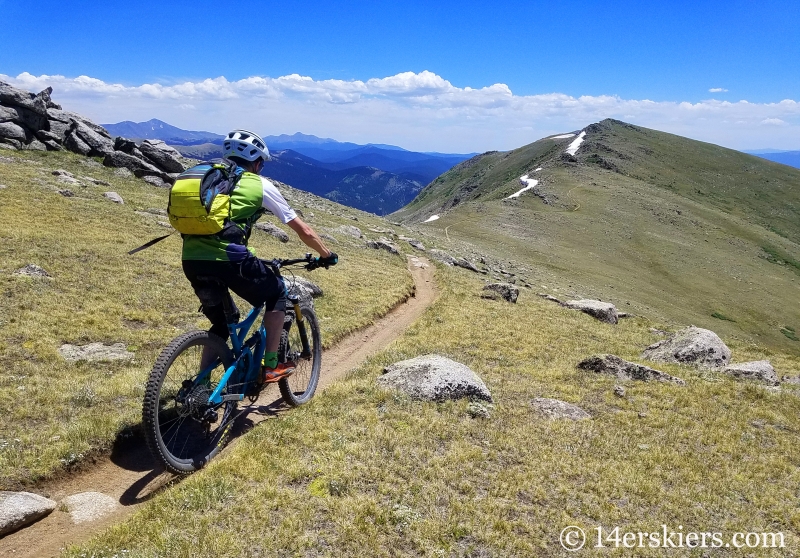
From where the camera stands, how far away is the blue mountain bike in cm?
695

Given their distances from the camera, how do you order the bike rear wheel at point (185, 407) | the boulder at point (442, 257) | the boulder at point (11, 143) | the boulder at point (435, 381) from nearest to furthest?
the bike rear wheel at point (185, 407)
the boulder at point (435, 381)
the boulder at point (11, 143)
the boulder at point (442, 257)

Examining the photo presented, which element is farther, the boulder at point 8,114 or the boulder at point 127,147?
the boulder at point 127,147

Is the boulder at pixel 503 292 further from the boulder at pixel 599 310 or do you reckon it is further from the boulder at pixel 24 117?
the boulder at pixel 24 117

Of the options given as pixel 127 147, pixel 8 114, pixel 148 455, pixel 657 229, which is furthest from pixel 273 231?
pixel 657 229

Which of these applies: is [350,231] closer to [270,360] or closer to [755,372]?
[755,372]

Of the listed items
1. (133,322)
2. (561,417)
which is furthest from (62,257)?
(561,417)

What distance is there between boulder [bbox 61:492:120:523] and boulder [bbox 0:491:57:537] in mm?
229

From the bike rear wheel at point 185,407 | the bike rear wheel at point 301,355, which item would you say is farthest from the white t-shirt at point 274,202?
the bike rear wheel at point 301,355

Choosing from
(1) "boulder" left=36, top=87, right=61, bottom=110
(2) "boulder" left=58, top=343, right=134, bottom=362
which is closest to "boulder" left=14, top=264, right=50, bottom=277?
Answer: (2) "boulder" left=58, top=343, right=134, bottom=362

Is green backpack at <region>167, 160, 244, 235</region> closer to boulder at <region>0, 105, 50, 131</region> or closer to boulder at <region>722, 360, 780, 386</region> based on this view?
boulder at <region>722, 360, 780, 386</region>

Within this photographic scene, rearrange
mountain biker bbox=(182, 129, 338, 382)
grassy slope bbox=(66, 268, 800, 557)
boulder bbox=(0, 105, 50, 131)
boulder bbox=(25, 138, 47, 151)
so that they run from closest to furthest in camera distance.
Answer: grassy slope bbox=(66, 268, 800, 557) < mountain biker bbox=(182, 129, 338, 382) < boulder bbox=(25, 138, 47, 151) < boulder bbox=(0, 105, 50, 131)

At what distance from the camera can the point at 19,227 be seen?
21.0 metres

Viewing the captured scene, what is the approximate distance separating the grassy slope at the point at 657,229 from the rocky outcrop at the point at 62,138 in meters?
37.6

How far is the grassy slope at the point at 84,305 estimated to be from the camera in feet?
27.2
